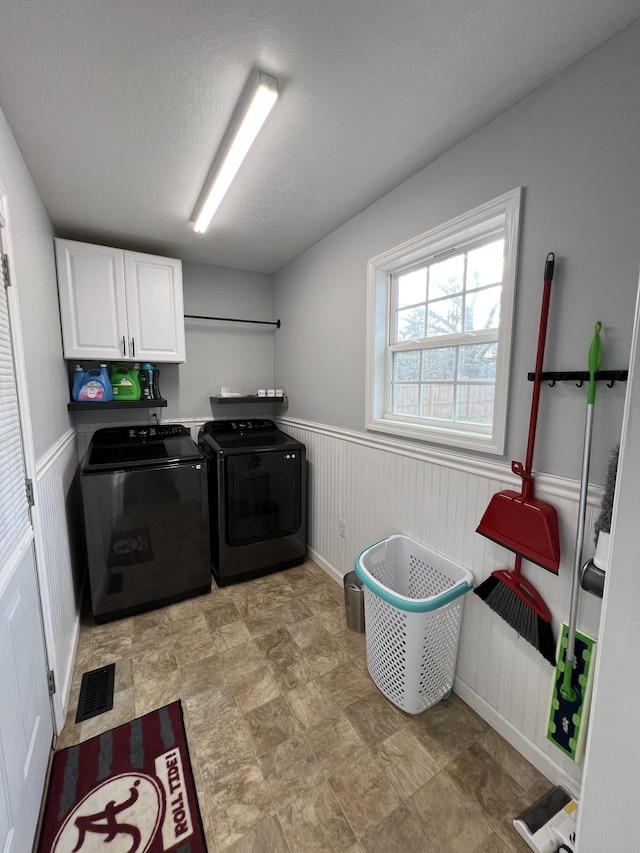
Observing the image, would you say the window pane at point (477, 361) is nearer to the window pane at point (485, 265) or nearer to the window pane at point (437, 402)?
the window pane at point (437, 402)

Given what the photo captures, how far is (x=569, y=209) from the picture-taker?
3.78ft

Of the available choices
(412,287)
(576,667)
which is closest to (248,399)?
(412,287)

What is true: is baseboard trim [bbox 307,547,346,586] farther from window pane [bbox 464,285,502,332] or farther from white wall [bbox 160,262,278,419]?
window pane [bbox 464,285,502,332]

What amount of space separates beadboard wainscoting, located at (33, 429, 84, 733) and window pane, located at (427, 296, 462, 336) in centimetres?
199

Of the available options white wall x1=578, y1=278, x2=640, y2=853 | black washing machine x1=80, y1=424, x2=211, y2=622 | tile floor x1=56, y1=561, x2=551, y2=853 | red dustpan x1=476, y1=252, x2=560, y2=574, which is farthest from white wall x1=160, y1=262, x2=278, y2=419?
white wall x1=578, y1=278, x2=640, y2=853

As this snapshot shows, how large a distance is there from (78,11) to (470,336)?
172 centimetres

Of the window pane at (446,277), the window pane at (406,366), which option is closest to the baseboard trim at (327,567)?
the window pane at (406,366)

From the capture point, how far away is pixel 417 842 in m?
1.11

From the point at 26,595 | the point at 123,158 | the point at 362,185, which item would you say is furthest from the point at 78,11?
the point at 26,595

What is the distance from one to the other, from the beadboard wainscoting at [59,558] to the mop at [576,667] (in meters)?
1.98

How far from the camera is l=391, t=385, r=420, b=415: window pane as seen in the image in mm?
1980

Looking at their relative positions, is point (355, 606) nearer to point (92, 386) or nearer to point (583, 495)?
point (583, 495)

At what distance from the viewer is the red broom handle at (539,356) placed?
3.86ft

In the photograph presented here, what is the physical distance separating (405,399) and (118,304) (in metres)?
2.15
